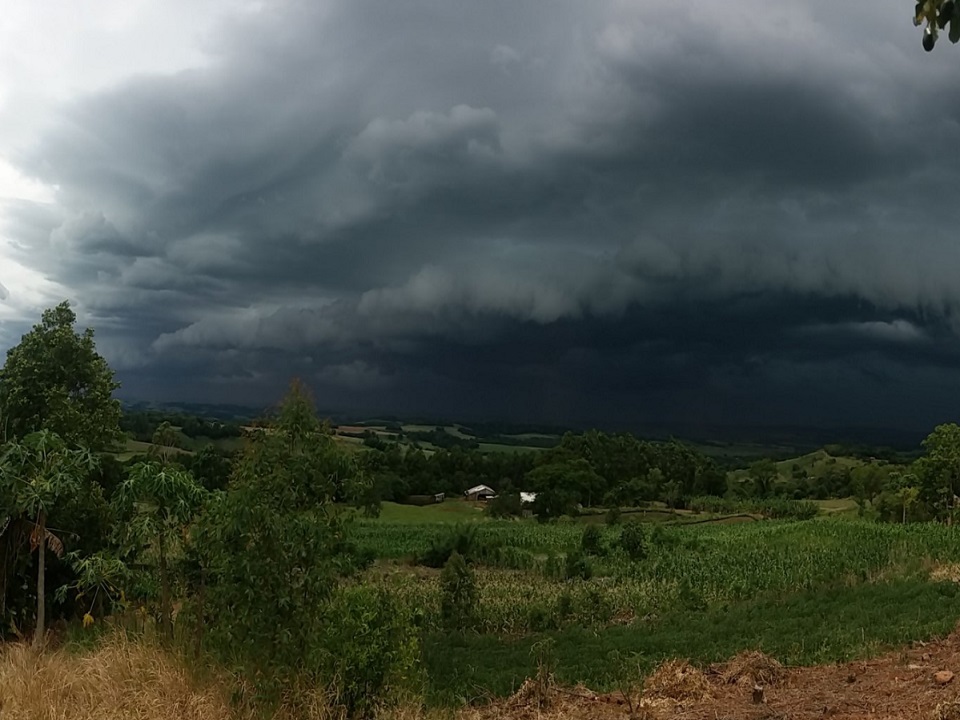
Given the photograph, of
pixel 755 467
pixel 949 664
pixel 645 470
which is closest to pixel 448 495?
pixel 645 470

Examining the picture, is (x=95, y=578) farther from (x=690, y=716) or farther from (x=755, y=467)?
(x=755, y=467)

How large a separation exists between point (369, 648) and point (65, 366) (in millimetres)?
11532

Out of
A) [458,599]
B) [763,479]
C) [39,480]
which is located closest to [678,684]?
[39,480]

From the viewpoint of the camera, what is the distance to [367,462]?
737cm

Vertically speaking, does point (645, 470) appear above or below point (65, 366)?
below

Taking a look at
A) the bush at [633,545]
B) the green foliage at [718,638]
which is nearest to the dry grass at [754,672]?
the green foliage at [718,638]

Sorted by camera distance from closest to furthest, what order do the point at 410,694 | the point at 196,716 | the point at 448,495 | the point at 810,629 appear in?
the point at 196,716
the point at 410,694
the point at 810,629
the point at 448,495

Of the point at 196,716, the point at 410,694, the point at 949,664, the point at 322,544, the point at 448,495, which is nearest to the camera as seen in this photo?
the point at 196,716

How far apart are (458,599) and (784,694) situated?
1496 centimetres

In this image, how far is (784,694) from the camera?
7719 millimetres

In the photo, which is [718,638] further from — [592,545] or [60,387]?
[592,545]

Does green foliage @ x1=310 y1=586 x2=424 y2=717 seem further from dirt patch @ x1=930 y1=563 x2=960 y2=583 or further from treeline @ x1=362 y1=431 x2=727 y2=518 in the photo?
treeline @ x1=362 y1=431 x2=727 y2=518

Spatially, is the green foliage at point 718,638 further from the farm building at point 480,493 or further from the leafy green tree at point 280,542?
the farm building at point 480,493

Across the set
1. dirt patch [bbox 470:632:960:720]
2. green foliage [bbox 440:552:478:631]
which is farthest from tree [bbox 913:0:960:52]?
green foliage [bbox 440:552:478:631]
